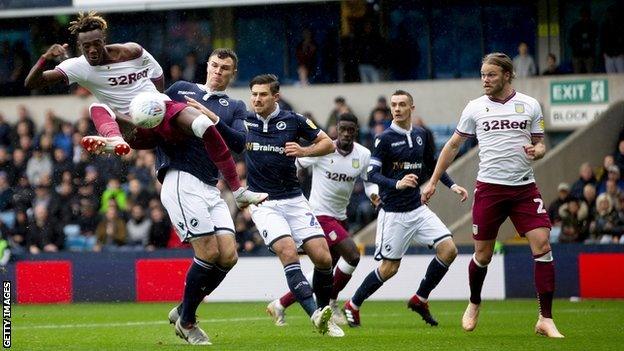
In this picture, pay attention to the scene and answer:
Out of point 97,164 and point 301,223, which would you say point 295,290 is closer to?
point 301,223

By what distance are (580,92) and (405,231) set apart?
10730mm

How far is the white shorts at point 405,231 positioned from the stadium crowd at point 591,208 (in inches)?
241

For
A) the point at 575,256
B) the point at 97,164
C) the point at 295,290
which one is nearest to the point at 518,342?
the point at 295,290

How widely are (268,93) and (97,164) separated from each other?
1203 cm

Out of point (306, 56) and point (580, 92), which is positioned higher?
point (306, 56)

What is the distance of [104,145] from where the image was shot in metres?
11.1

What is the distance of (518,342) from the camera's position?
11.6 m

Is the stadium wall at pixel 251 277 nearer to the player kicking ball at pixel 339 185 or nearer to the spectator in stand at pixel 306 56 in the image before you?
the player kicking ball at pixel 339 185

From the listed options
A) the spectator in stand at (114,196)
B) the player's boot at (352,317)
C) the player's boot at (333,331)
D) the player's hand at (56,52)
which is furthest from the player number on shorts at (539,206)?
the spectator in stand at (114,196)

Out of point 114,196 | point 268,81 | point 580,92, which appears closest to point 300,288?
point 268,81

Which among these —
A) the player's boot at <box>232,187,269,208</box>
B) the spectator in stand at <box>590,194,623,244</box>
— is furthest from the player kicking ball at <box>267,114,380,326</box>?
the spectator in stand at <box>590,194,623,244</box>

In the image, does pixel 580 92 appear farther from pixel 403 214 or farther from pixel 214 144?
pixel 214 144

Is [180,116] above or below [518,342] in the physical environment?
above

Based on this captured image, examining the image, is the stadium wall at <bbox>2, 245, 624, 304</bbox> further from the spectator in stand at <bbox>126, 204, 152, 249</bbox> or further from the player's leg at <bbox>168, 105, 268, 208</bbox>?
the player's leg at <bbox>168, 105, 268, 208</bbox>
